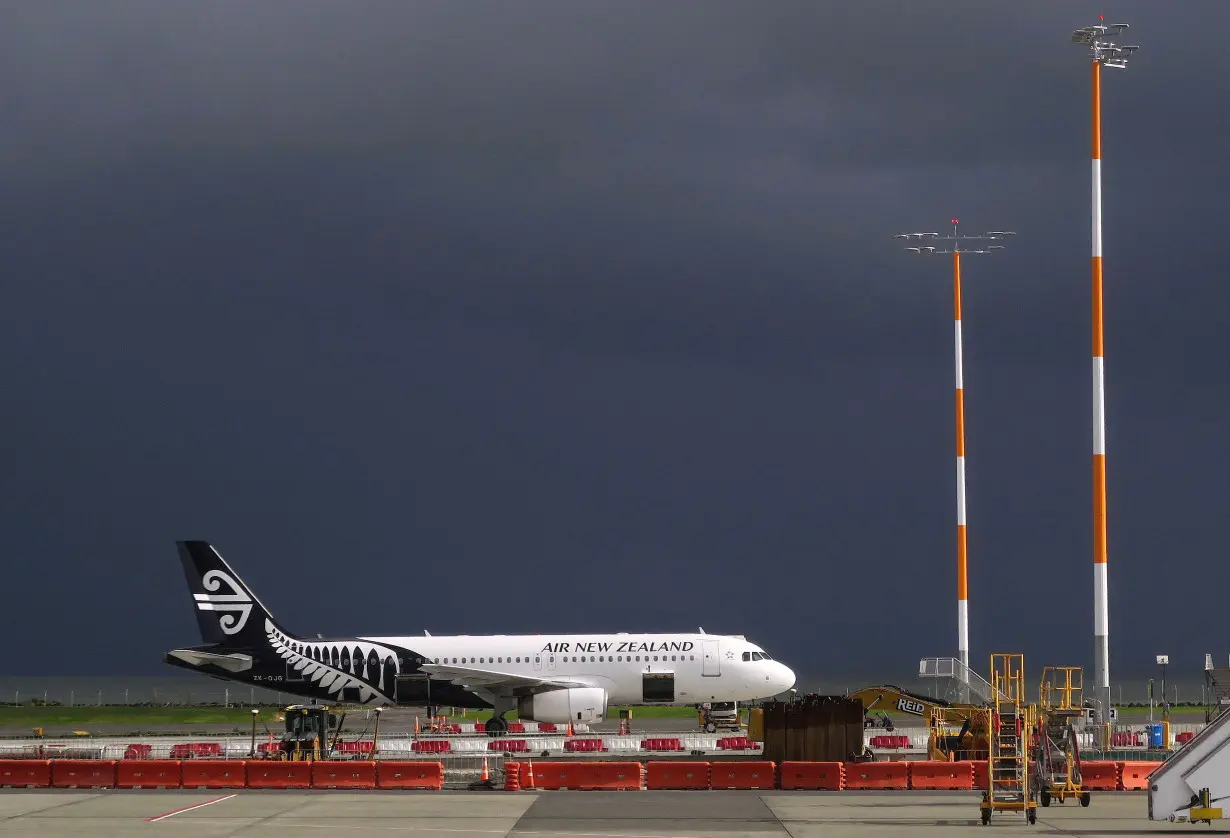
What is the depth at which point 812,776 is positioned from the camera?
3994 centimetres

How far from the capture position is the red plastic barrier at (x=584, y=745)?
167 feet

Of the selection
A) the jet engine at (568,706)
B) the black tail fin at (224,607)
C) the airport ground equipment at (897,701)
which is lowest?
the jet engine at (568,706)

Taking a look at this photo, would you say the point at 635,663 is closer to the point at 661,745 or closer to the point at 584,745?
the point at 661,745

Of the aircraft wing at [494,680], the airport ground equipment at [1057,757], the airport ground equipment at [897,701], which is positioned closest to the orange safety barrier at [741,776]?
the airport ground equipment at [1057,757]

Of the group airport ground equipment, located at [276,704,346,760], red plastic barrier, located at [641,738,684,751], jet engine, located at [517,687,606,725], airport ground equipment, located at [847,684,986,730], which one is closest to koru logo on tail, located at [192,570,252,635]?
jet engine, located at [517,687,606,725]

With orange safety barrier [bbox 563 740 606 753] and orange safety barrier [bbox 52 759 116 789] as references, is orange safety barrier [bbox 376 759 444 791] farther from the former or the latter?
orange safety barrier [bbox 563 740 606 753]

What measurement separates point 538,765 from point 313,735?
953cm

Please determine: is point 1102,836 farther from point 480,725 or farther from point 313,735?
point 480,725

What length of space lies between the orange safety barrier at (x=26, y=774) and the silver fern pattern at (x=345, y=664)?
1970 centimetres

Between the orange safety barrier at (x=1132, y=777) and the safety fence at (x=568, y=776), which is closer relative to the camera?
the orange safety barrier at (x=1132, y=777)

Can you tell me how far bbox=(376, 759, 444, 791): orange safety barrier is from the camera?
39375 millimetres

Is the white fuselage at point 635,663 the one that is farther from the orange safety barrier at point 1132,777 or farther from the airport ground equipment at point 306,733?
the orange safety barrier at point 1132,777

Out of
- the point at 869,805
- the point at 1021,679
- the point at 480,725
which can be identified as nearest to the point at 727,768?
the point at 869,805

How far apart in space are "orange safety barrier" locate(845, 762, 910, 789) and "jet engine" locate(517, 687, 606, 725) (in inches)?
708
